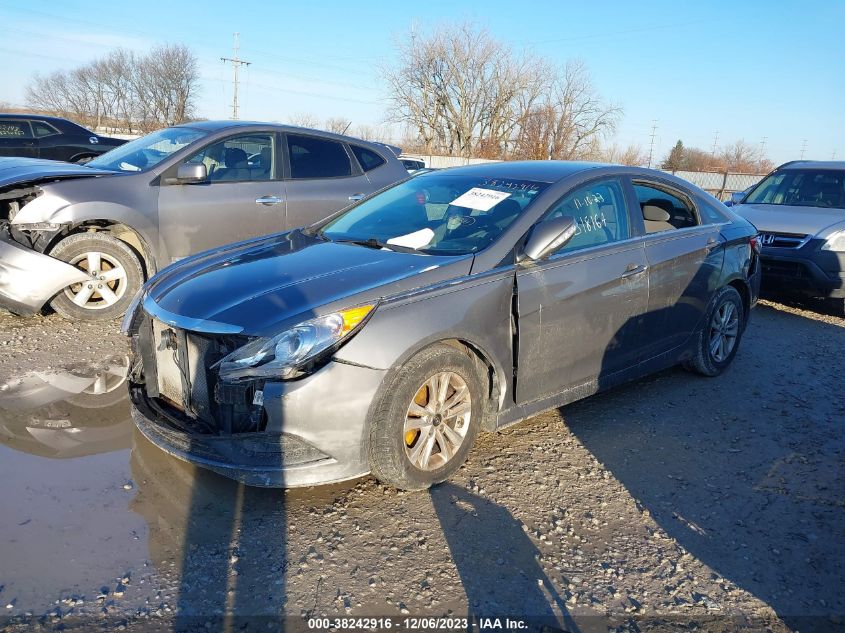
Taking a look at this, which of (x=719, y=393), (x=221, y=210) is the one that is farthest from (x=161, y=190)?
(x=719, y=393)

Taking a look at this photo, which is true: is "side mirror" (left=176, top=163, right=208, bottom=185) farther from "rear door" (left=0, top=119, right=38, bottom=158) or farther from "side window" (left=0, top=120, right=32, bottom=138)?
"side window" (left=0, top=120, right=32, bottom=138)

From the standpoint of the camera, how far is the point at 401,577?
2807 mm

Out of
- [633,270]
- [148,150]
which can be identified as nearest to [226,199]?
[148,150]

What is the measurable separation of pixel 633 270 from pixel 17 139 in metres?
13.0

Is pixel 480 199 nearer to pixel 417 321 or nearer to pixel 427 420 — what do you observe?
pixel 417 321

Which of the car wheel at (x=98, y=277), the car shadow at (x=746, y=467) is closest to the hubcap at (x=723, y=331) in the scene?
the car shadow at (x=746, y=467)

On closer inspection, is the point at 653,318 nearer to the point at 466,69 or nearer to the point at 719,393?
the point at 719,393

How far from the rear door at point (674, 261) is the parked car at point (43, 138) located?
38.0 ft

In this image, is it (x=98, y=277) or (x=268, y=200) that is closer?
(x=98, y=277)

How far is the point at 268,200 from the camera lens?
6.64 metres

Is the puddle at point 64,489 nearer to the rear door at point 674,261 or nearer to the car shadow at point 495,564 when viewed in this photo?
the car shadow at point 495,564

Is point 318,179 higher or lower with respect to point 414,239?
higher

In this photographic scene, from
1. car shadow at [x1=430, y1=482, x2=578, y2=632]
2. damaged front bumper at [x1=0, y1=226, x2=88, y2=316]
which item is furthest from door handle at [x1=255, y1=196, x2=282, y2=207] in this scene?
car shadow at [x1=430, y1=482, x2=578, y2=632]

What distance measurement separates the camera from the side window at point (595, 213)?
411 cm
